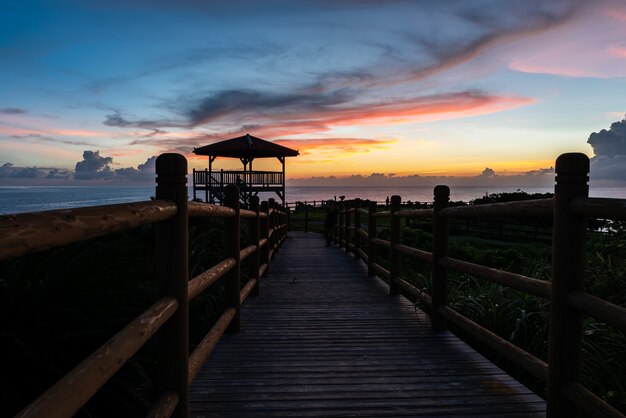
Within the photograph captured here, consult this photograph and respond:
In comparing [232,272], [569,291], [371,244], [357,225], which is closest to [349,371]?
[232,272]

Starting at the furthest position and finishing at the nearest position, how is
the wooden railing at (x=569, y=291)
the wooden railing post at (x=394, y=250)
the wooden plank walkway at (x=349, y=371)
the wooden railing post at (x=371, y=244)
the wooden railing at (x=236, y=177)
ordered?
the wooden railing at (x=236, y=177) → the wooden railing post at (x=371, y=244) → the wooden railing post at (x=394, y=250) → the wooden plank walkway at (x=349, y=371) → the wooden railing at (x=569, y=291)

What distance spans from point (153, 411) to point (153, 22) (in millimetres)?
11157

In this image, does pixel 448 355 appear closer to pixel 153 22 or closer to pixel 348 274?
pixel 348 274

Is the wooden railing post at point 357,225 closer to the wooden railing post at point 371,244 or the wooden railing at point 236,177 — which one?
the wooden railing post at point 371,244

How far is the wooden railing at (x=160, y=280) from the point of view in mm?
1079

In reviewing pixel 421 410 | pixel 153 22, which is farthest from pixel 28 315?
pixel 153 22

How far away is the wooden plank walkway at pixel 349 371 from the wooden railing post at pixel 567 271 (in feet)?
1.38

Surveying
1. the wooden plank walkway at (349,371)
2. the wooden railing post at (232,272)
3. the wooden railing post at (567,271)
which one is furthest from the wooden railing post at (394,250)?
the wooden railing post at (567,271)

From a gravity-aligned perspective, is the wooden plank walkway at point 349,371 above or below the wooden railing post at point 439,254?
below

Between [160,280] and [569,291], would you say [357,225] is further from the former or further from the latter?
[160,280]

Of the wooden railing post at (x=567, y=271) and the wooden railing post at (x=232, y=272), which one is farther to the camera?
the wooden railing post at (x=232, y=272)

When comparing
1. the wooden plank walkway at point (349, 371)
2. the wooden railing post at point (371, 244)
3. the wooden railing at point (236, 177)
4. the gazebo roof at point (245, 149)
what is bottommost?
the wooden plank walkway at point (349, 371)

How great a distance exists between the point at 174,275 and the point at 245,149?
61.5 feet

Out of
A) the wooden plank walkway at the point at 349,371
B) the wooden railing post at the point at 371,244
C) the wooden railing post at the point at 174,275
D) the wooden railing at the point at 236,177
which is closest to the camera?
the wooden railing post at the point at 174,275
